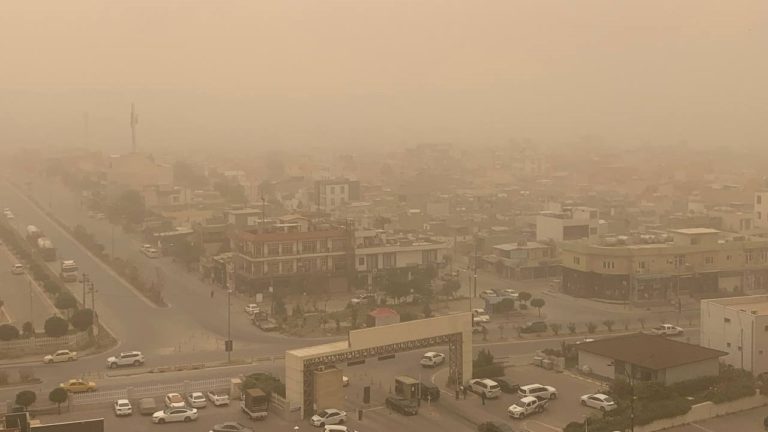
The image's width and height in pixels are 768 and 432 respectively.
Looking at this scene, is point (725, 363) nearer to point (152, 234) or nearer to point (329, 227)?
point (329, 227)

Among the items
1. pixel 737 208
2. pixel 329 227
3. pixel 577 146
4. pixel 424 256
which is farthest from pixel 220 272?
pixel 577 146

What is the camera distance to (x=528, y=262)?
1341 cm

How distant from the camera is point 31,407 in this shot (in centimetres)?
686

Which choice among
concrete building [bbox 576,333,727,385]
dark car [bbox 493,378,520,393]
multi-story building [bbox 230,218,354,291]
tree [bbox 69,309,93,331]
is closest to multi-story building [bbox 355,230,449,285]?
multi-story building [bbox 230,218,354,291]

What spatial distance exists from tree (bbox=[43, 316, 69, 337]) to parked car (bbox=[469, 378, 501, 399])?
3884 millimetres

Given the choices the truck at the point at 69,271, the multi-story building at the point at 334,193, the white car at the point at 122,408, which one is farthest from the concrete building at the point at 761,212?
the white car at the point at 122,408

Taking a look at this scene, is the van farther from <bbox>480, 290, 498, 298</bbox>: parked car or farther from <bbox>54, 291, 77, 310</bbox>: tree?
<bbox>54, 291, 77, 310</bbox>: tree

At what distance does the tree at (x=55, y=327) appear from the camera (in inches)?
353

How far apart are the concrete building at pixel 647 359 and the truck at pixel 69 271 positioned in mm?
7180

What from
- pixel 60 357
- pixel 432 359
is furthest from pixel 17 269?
pixel 432 359

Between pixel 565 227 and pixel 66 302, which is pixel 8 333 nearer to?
pixel 66 302

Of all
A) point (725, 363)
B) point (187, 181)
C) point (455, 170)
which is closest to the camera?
point (725, 363)

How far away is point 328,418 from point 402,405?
570 mm

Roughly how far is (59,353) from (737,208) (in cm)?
1190
